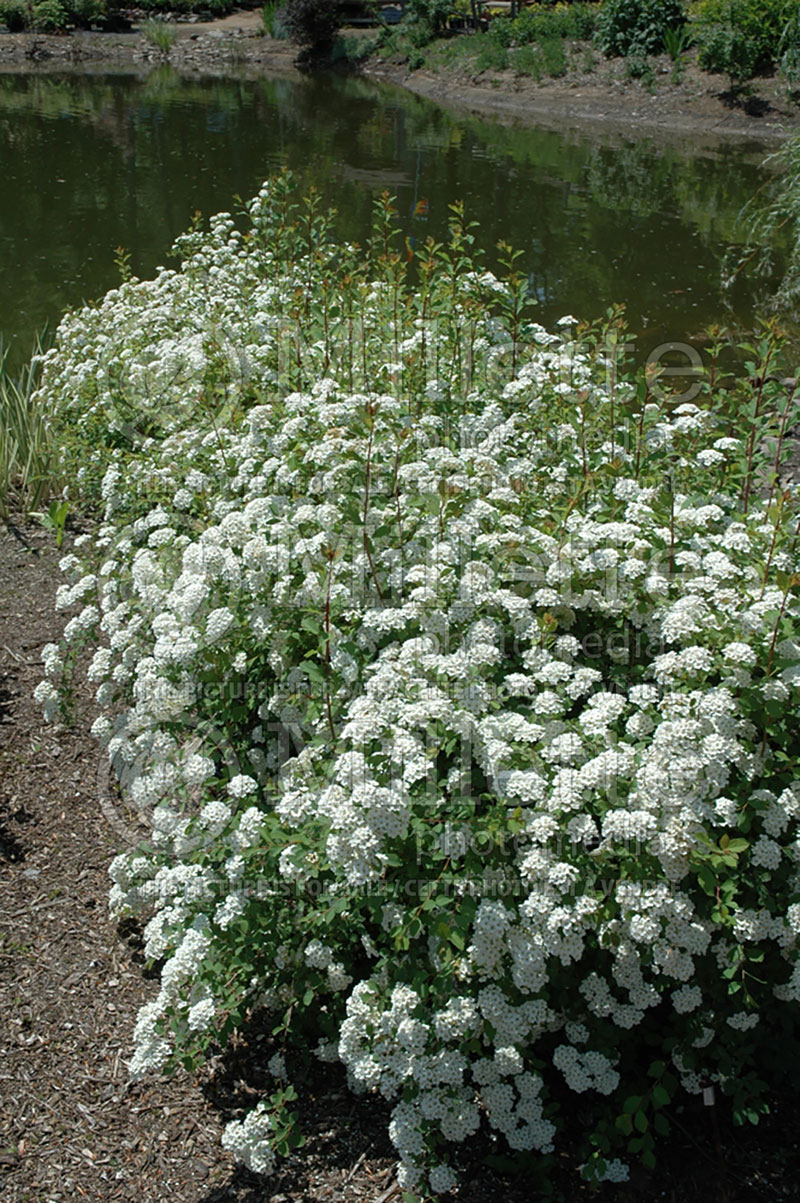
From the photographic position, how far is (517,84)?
79.0ft

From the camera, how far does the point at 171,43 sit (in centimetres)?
3203

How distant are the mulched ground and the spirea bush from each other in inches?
4.8

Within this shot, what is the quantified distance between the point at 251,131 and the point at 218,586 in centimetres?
1978

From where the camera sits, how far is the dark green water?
10.8 metres

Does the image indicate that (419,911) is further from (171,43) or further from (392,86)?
(171,43)

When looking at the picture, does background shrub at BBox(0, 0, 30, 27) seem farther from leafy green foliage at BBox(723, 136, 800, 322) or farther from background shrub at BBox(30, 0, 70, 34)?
leafy green foliage at BBox(723, 136, 800, 322)

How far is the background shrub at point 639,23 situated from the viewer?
22.6 m

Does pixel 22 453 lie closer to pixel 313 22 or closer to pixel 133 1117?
pixel 133 1117

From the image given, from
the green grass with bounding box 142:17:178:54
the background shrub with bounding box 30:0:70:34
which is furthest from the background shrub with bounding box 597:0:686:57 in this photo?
the background shrub with bounding box 30:0:70:34

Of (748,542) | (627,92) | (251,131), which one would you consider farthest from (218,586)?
(627,92)

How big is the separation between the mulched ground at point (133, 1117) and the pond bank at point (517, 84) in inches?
620

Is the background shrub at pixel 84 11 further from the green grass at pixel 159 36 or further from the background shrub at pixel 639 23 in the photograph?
the background shrub at pixel 639 23

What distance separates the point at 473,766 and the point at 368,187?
47.2 ft

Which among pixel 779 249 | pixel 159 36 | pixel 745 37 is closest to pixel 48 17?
pixel 159 36
